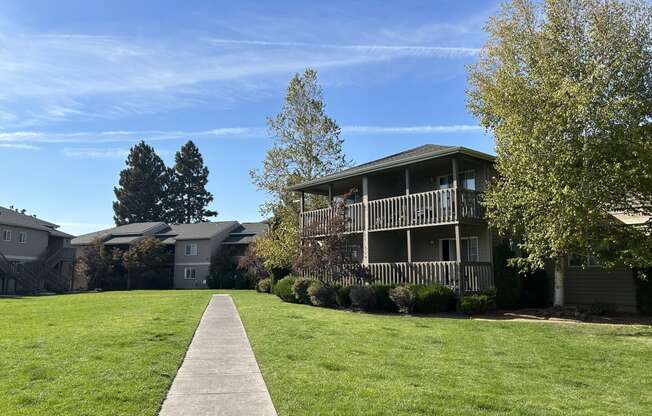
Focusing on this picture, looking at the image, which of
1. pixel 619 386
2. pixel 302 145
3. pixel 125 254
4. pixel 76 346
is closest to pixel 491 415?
pixel 619 386

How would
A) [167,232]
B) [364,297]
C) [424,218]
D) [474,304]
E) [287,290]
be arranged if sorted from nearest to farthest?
[474,304] < [364,297] < [424,218] < [287,290] < [167,232]

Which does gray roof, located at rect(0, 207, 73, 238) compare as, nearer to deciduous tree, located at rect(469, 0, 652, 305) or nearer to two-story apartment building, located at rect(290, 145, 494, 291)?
two-story apartment building, located at rect(290, 145, 494, 291)

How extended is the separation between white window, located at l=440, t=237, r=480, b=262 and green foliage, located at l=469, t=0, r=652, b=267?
321cm

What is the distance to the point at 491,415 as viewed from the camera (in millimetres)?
5527

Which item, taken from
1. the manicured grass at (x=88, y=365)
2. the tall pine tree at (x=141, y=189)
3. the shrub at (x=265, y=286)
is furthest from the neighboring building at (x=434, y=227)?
the tall pine tree at (x=141, y=189)

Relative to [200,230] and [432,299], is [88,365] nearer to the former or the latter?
[432,299]

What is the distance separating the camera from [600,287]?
62.5ft

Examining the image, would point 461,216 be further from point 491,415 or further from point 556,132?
point 491,415

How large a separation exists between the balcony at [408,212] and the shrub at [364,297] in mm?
3479

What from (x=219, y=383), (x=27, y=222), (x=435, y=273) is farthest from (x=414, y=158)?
(x=27, y=222)

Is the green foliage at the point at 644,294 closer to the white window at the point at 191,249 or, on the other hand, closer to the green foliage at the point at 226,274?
the green foliage at the point at 226,274

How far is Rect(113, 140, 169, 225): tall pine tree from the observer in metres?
73.3

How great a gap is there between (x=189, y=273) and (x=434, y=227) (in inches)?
1345

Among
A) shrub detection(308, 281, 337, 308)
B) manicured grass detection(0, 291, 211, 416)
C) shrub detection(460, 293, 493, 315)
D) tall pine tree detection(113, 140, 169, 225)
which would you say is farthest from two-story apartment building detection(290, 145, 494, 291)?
tall pine tree detection(113, 140, 169, 225)
